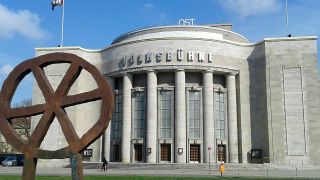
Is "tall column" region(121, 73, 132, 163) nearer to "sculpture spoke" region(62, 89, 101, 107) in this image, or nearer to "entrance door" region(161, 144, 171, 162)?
"entrance door" region(161, 144, 171, 162)

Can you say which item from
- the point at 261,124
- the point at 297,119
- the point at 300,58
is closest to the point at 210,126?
the point at 261,124

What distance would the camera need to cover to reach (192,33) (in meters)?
57.0

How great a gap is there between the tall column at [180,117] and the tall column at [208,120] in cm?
262

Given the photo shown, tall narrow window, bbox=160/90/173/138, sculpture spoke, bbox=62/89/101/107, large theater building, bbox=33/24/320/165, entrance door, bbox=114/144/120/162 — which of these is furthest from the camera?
entrance door, bbox=114/144/120/162

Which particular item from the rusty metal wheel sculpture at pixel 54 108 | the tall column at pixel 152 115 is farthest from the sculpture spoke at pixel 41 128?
the tall column at pixel 152 115

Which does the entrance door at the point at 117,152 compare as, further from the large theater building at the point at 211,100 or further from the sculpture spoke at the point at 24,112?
the sculpture spoke at the point at 24,112

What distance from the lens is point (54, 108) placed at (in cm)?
1870

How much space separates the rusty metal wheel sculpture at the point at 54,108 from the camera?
17.6 metres

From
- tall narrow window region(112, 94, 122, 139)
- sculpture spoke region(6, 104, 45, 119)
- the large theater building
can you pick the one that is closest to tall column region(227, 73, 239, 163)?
the large theater building

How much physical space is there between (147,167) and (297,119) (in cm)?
2044

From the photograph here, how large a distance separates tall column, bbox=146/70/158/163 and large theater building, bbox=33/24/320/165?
0.13 metres

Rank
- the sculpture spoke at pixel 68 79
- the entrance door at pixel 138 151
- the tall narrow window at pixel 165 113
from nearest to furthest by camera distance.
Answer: the sculpture spoke at pixel 68 79, the tall narrow window at pixel 165 113, the entrance door at pixel 138 151

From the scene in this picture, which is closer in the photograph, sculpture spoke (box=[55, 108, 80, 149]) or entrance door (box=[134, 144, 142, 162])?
sculpture spoke (box=[55, 108, 80, 149])

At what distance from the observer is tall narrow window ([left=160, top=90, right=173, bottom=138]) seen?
5444cm
